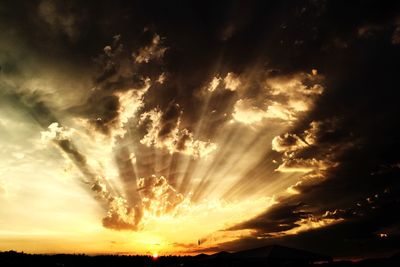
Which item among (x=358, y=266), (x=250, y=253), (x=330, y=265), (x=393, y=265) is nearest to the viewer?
(x=393, y=265)

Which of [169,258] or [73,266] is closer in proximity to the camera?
[73,266]

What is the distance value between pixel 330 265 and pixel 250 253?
10734mm

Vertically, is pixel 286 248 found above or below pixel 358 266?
above

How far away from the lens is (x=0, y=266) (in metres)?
42.8

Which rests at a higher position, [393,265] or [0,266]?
[0,266]

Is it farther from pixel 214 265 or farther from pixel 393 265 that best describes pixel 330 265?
pixel 214 265

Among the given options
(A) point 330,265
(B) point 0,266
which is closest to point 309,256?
(A) point 330,265

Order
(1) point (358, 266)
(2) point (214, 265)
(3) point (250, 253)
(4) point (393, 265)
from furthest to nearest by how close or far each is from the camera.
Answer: (2) point (214, 265) < (1) point (358, 266) < (3) point (250, 253) < (4) point (393, 265)

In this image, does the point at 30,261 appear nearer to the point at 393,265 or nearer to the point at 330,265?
the point at 330,265

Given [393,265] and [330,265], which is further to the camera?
[330,265]

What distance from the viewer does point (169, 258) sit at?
8775 cm

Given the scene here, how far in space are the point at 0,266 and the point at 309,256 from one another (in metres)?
39.7

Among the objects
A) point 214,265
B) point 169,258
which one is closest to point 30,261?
point 214,265

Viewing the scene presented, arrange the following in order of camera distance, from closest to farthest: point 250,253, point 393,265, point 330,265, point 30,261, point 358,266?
1. point 393,265
2. point 250,253
3. point 358,266
4. point 330,265
5. point 30,261
